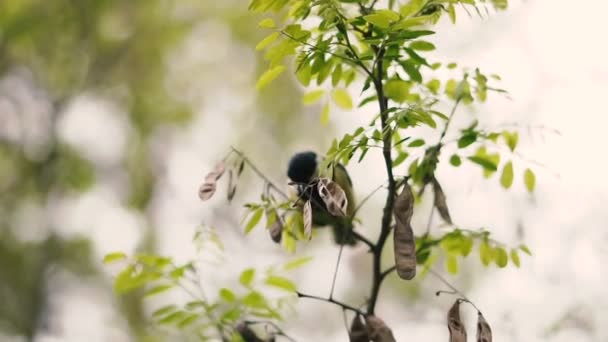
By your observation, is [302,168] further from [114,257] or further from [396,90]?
[114,257]

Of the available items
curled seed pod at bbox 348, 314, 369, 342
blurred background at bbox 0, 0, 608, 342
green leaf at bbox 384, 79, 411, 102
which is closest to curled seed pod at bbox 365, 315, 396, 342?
curled seed pod at bbox 348, 314, 369, 342

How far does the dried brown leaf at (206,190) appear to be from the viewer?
764mm

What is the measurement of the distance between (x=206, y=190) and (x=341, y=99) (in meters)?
0.29

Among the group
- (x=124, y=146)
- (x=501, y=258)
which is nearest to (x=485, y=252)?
(x=501, y=258)

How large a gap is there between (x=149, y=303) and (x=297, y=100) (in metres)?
1.03

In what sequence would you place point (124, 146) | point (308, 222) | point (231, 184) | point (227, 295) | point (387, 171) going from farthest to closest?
point (124, 146) < point (227, 295) < point (231, 184) < point (387, 171) < point (308, 222)

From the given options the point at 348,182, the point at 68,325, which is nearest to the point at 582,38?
the point at 348,182

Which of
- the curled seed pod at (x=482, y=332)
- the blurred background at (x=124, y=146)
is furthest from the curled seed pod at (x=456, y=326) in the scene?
the blurred background at (x=124, y=146)

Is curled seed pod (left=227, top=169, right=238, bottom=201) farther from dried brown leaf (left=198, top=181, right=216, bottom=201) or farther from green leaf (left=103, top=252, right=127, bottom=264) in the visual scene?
green leaf (left=103, top=252, right=127, bottom=264)

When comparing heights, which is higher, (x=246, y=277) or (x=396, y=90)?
(x=396, y=90)

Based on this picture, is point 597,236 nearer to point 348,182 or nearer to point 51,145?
point 348,182

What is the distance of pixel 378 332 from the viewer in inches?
29.1

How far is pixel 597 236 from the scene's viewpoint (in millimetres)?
1665

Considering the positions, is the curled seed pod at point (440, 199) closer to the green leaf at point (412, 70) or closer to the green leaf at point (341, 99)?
the green leaf at point (412, 70)
